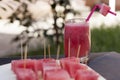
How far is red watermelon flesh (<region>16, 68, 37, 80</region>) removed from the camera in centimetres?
108

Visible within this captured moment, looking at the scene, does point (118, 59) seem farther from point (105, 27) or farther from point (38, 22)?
point (105, 27)

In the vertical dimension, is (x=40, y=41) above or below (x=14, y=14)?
below

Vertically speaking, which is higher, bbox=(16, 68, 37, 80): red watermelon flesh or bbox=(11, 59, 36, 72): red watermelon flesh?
bbox=(11, 59, 36, 72): red watermelon flesh

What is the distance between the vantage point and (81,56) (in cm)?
135

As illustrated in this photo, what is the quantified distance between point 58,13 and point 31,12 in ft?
0.82

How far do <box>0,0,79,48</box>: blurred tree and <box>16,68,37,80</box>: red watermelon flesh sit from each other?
0.80 metres

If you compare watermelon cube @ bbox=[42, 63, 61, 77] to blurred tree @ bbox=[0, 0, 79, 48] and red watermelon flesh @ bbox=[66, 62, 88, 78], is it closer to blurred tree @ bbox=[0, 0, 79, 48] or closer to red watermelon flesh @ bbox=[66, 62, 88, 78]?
red watermelon flesh @ bbox=[66, 62, 88, 78]

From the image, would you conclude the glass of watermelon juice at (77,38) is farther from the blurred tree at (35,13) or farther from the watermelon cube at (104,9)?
the blurred tree at (35,13)

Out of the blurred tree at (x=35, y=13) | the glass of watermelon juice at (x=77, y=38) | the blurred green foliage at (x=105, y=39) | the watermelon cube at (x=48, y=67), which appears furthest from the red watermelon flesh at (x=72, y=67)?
the blurred green foliage at (x=105, y=39)

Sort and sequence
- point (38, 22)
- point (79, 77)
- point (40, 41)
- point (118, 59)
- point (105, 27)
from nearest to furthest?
point (79, 77), point (118, 59), point (38, 22), point (40, 41), point (105, 27)

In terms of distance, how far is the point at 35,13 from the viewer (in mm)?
2160

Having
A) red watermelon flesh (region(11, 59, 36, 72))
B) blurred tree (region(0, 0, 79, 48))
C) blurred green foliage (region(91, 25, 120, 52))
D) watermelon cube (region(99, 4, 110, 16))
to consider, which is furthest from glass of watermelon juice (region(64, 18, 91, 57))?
blurred green foliage (region(91, 25, 120, 52))

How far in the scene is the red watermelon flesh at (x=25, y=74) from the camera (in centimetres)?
108

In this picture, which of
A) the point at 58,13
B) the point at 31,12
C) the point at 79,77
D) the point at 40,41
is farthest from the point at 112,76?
the point at 40,41
